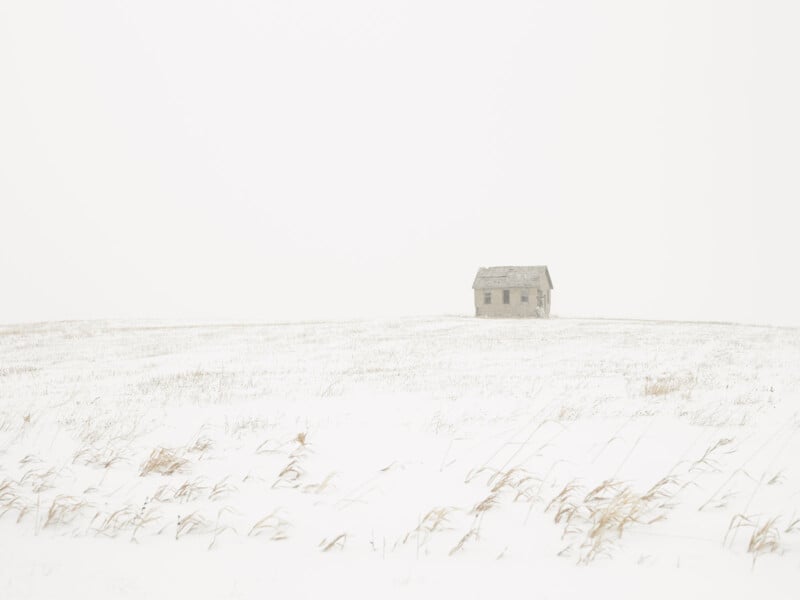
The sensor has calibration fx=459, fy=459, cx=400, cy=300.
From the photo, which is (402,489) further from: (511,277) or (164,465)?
(511,277)

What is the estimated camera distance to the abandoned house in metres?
47.8

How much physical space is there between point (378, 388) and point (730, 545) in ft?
25.6

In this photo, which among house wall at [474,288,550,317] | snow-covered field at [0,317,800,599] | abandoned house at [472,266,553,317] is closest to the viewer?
snow-covered field at [0,317,800,599]

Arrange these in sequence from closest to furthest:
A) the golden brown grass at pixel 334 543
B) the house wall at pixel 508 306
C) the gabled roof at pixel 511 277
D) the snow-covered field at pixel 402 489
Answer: the snow-covered field at pixel 402 489 < the golden brown grass at pixel 334 543 < the house wall at pixel 508 306 < the gabled roof at pixel 511 277

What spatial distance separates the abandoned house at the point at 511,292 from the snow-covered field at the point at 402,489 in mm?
36594

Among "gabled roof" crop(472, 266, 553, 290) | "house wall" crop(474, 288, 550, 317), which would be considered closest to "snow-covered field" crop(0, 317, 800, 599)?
"house wall" crop(474, 288, 550, 317)

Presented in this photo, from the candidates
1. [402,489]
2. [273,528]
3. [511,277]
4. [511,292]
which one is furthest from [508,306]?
[273,528]

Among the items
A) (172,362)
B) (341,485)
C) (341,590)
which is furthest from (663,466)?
(172,362)

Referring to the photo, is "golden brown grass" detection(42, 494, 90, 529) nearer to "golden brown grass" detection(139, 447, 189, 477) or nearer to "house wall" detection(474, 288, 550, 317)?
"golden brown grass" detection(139, 447, 189, 477)

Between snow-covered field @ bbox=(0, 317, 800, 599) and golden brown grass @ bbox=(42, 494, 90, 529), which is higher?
golden brown grass @ bbox=(42, 494, 90, 529)

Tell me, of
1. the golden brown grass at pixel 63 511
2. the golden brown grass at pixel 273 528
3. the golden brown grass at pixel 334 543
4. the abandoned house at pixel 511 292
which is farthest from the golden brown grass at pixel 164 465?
the abandoned house at pixel 511 292

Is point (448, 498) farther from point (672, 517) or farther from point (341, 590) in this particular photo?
point (672, 517)

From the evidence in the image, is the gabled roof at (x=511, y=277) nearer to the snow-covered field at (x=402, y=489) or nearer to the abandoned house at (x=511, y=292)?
the abandoned house at (x=511, y=292)

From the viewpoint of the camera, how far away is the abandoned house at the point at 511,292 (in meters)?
47.8
